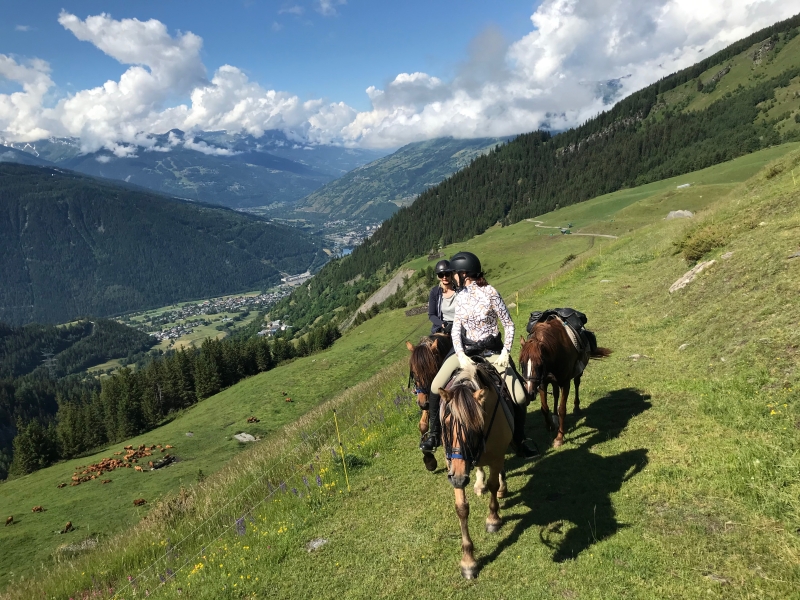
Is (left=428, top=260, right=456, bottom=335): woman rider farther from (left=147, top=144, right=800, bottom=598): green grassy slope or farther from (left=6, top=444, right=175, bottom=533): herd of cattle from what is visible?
(left=6, top=444, right=175, bottom=533): herd of cattle

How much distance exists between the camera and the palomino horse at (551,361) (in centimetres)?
875

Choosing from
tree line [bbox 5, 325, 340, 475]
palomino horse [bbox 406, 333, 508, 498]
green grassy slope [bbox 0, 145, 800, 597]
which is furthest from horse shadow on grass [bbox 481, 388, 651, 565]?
tree line [bbox 5, 325, 340, 475]

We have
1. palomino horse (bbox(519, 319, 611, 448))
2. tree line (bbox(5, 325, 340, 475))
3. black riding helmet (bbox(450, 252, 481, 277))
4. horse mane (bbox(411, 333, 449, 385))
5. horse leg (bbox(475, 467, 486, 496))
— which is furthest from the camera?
tree line (bbox(5, 325, 340, 475))

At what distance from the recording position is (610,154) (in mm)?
157375

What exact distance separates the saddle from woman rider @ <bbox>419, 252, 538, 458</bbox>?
2.73 meters

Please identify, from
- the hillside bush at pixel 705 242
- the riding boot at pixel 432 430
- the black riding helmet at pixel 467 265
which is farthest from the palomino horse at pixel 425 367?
the hillside bush at pixel 705 242

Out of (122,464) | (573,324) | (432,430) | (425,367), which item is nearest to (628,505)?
(432,430)

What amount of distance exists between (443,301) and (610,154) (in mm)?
175609

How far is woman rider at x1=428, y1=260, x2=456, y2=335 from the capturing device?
9711 mm

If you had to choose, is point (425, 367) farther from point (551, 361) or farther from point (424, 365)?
point (551, 361)

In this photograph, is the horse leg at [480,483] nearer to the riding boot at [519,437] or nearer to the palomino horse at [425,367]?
the riding boot at [519,437]

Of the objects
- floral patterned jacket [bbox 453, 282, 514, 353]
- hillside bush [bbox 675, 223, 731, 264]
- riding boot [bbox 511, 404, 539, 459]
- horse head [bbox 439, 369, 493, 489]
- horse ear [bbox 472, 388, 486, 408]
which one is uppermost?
hillside bush [bbox 675, 223, 731, 264]

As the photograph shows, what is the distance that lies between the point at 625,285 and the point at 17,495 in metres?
37.3

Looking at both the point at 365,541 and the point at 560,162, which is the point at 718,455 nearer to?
the point at 365,541
